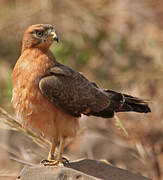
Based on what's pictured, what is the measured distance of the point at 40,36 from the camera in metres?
4.50

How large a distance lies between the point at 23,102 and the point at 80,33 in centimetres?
561

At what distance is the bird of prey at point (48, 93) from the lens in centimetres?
434

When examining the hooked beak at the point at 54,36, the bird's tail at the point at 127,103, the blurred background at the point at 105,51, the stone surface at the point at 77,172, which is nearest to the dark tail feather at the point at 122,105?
the bird's tail at the point at 127,103

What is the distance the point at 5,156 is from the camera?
6.88 meters

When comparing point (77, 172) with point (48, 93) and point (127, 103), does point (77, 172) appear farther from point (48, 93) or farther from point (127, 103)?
point (127, 103)

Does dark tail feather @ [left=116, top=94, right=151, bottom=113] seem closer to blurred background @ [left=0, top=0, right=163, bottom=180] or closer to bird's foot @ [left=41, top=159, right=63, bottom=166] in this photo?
bird's foot @ [left=41, top=159, right=63, bottom=166]

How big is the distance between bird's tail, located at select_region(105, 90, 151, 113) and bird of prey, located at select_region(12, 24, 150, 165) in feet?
0.08

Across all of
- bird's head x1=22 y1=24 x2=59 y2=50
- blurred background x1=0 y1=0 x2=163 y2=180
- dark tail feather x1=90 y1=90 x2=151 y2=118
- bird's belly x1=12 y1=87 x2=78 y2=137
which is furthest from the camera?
blurred background x1=0 y1=0 x2=163 y2=180

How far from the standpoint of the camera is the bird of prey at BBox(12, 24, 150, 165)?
4344 mm

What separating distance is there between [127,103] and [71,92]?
60 centimetres

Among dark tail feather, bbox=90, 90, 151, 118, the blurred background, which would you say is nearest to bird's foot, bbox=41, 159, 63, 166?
dark tail feather, bbox=90, 90, 151, 118

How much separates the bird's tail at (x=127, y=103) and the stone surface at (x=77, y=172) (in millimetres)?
581

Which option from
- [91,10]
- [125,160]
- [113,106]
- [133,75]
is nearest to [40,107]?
[113,106]

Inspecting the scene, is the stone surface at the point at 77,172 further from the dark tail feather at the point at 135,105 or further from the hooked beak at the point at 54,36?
the hooked beak at the point at 54,36
